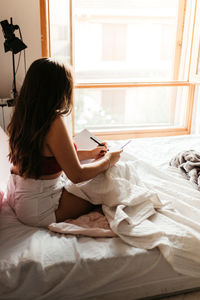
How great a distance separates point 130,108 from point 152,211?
2.91 meters

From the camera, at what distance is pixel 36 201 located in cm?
126

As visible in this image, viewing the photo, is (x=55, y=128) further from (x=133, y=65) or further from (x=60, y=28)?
(x=133, y=65)

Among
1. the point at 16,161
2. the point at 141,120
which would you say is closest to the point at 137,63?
the point at 141,120

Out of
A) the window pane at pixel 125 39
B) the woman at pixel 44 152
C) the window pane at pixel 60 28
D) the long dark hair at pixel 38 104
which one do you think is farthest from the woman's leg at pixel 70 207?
the window pane at pixel 125 39

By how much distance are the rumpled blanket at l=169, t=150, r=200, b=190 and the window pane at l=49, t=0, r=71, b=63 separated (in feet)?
5.07

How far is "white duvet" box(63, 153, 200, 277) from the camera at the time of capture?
116cm

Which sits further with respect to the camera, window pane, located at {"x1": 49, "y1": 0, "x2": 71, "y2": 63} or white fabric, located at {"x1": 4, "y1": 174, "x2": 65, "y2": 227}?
window pane, located at {"x1": 49, "y1": 0, "x2": 71, "y2": 63}

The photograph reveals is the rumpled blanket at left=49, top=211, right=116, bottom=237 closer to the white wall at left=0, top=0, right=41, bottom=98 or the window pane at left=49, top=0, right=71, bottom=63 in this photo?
the window pane at left=49, top=0, right=71, bottom=63

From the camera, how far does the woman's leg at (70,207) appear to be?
51.4 inches

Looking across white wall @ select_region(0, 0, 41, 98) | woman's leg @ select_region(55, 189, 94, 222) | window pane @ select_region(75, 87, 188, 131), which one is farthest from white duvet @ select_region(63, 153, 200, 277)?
window pane @ select_region(75, 87, 188, 131)

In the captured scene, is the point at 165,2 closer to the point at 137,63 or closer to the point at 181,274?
the point at 137,63

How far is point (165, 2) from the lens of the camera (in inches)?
149

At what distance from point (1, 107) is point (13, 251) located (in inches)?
66.3

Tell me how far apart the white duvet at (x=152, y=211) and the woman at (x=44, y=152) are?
0.08 metres
